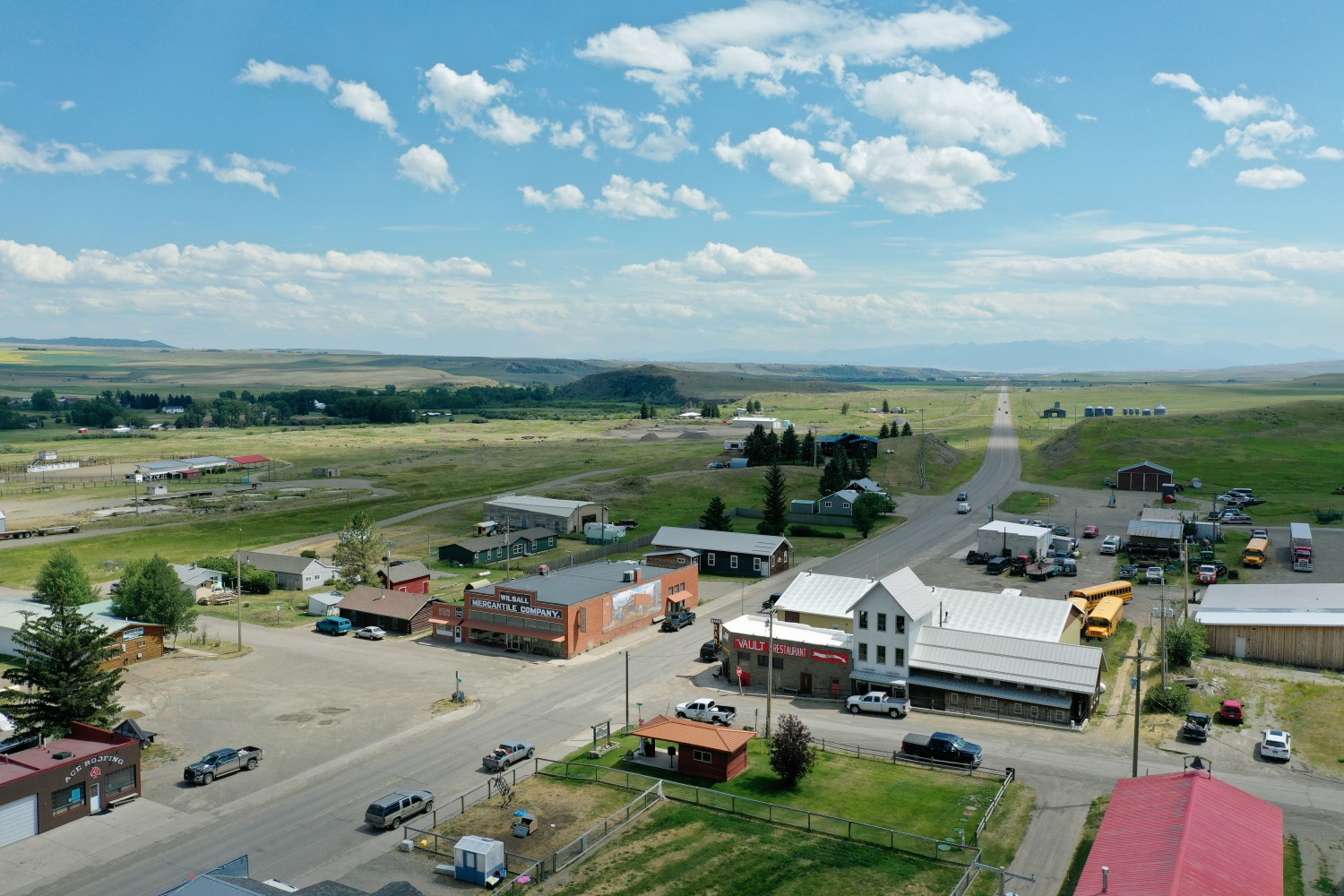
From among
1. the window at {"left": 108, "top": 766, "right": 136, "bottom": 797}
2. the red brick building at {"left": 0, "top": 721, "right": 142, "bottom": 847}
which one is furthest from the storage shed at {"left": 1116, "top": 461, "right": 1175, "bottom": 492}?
the red brick building at {"left": 0, "top": 721, "right": 142, "bottom": 847}

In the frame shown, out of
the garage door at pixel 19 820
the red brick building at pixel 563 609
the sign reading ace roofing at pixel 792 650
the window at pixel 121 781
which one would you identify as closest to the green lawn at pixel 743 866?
the sign reading ace roofing at pixel 792 650

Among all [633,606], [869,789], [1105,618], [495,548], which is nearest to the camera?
[869,789]

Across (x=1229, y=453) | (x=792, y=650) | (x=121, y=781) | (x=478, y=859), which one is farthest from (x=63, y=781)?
(x=1229, y=453)

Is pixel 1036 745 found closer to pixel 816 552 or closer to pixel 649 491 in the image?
pixel 816 552

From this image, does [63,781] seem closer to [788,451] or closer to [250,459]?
[788,451]

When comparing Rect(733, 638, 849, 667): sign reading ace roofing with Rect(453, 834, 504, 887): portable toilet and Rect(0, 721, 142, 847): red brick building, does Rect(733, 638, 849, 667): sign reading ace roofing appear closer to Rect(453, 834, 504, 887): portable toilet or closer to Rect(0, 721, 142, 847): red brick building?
Rect(453, 834, 504, 887): portable toilet

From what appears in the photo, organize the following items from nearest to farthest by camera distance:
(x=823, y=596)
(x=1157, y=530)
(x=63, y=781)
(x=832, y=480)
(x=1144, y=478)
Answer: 1. (x=63, y=781)
2. (x=823, y=596)
3. (x=1157, y=530)
4. (x=832, y=480)
5. (x=1144, y=478)
